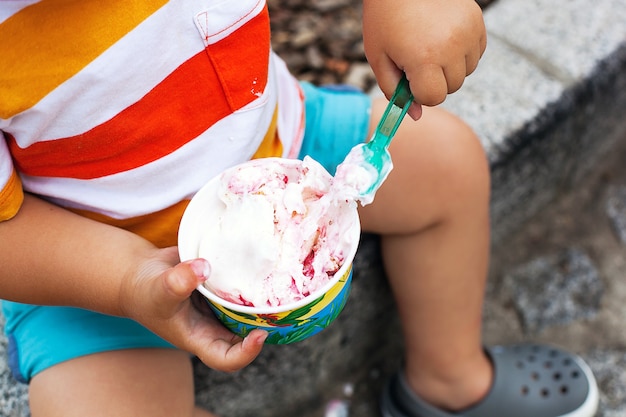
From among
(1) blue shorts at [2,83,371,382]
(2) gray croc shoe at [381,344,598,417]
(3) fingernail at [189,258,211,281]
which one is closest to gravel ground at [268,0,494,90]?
(1) blue shorts at [2,83,371,382]

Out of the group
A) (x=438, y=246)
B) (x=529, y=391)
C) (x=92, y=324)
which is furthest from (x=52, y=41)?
(x=529, y=391)

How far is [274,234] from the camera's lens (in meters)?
0.79

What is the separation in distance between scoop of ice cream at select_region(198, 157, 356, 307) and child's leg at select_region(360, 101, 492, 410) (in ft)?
1.08

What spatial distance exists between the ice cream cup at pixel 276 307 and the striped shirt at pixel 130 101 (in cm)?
16

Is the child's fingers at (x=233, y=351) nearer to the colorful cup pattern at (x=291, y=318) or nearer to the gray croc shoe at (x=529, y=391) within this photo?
the colorful cup pattern at (x=291, y=318)

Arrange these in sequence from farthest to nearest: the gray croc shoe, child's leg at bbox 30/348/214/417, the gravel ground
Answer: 1. the gravel ground
2. the gray croc shoe
3. child's leg at bbox 30/348/214/417

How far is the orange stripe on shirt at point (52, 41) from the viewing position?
831 millimetres

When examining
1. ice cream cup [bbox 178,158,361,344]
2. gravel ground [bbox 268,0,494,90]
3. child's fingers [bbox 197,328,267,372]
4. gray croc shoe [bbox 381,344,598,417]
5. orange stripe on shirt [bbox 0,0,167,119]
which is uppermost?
orange stripe on shirt [bbox 0,0,167,119]

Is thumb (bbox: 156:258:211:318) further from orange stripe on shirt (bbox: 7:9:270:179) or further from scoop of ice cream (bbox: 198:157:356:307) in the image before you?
orange stripe on shirt (bbox: 7:9:270:179)

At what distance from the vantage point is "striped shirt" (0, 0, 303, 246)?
0.85 meters

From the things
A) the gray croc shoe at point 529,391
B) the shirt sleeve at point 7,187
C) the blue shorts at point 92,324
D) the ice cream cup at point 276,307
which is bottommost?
the gray croc shoe at point 529,391

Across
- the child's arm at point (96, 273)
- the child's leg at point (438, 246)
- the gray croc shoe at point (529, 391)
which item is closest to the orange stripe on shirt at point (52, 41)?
the child's arm at point (96, 273)

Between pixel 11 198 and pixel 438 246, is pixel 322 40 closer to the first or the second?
pixel 438 246

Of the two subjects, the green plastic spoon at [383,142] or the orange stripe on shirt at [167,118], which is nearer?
the green plastic spoon at [383,142]
